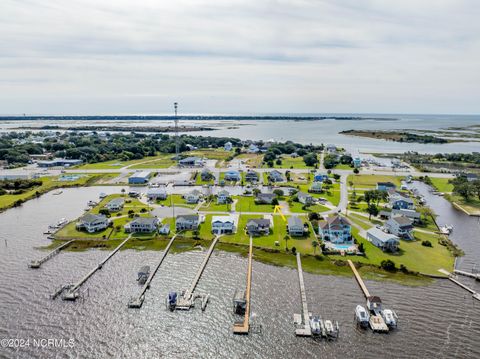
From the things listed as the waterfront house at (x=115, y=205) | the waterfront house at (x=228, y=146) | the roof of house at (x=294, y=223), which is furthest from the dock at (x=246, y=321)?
the waterfront house at (x=228, y=146)

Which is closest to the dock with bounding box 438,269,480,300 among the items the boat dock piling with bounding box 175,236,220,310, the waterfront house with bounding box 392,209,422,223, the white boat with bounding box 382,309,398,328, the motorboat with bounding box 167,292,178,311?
the white boat with bounding box 382,309,398,328

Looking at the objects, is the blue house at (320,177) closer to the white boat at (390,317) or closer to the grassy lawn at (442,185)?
the grassy lawn at (442,185)

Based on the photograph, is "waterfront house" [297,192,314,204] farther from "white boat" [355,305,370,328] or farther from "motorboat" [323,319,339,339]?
"motorboat" [323,319,339,339]

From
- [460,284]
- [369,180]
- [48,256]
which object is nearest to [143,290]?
[48,256]

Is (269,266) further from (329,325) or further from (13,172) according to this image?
(13,172)

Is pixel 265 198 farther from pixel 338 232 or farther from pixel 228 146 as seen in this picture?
pixel 228 146

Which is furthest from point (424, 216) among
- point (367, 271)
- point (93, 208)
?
point (93, 208)
